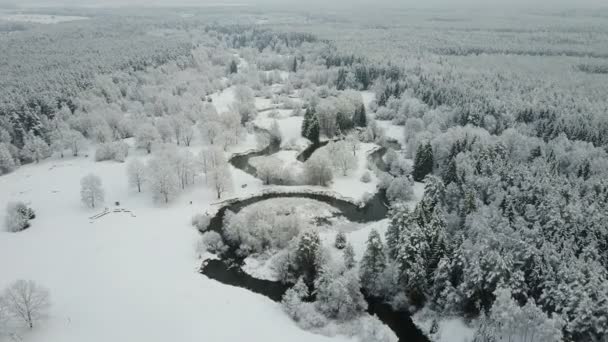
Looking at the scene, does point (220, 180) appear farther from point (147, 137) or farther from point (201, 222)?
point (147, 137)

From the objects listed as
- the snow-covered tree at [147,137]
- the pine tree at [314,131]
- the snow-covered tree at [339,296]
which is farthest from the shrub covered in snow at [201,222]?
the pine tree at [314,131]

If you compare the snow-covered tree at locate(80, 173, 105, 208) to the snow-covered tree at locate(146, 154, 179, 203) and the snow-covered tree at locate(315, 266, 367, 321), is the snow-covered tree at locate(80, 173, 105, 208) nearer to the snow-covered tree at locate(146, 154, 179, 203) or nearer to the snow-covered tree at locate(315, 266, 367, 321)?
the snow-covered tree at locate(146, 154, 179, 203)

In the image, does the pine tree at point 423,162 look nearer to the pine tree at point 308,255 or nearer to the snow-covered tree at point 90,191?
the pine tree at point 308,255

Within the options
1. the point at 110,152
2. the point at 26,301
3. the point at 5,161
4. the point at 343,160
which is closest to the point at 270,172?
the point at 343,160

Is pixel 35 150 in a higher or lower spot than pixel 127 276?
higher

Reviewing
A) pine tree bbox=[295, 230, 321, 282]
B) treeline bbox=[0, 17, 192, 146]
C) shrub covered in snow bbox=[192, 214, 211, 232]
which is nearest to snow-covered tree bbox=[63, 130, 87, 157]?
treeline bbox=[0, 17, 192, 146]

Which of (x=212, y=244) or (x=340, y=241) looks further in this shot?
(x=212, y=244)
